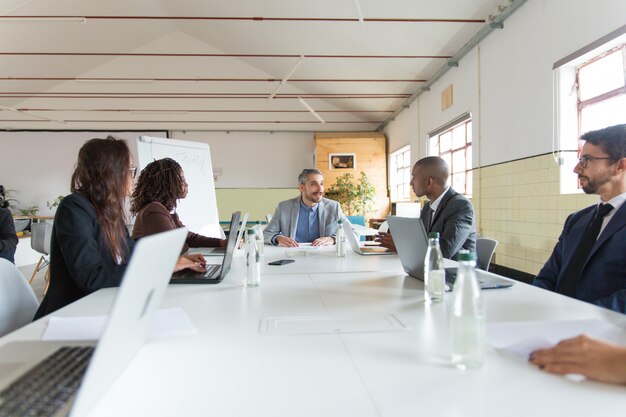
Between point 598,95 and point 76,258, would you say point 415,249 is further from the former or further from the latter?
point 598,95

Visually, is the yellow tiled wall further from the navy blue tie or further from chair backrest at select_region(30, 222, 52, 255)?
chair backrest at select_region(30, 222, 52, 255)

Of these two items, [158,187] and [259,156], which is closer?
[158,187]

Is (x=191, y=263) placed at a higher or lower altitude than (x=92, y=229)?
lower

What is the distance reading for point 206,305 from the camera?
4.19 ft

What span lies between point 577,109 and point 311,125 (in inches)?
303

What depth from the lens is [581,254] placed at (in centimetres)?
164

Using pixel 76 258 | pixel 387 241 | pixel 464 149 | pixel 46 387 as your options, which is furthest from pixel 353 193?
pixel 46 387

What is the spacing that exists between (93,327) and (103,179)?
77 centimetres

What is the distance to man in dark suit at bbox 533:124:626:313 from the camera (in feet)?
4.95

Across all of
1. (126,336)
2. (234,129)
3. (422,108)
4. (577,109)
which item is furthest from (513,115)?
(234,129)

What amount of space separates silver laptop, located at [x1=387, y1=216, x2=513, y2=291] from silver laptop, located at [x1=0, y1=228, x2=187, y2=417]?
97cm

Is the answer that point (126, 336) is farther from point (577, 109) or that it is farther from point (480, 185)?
point (480, 185)

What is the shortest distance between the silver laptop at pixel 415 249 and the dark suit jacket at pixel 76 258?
3.69 ft

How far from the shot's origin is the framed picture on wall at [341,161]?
400 inches
